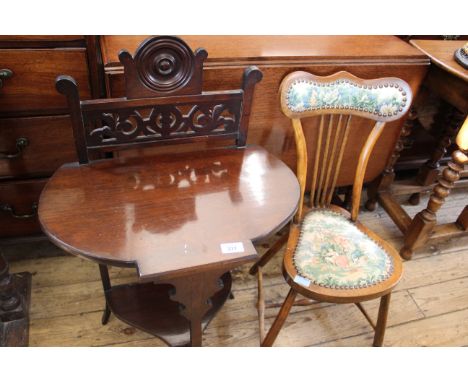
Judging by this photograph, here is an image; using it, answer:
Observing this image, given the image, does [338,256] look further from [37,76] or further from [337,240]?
[37,76]

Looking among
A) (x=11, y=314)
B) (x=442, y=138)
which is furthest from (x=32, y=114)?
(x=442, y=138)

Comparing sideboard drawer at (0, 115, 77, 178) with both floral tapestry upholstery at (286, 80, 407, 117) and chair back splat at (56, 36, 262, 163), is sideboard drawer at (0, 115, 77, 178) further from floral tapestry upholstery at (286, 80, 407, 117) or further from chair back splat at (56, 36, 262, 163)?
floral tapestry upholstery at (286, 80, 407, 117)

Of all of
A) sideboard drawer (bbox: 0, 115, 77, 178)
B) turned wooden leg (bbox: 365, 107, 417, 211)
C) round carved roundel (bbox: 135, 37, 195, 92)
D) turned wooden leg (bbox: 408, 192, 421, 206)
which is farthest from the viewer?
turned wooden leg (bbox: 408, 192, 421, 206)

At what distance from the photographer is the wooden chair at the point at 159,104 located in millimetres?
1098

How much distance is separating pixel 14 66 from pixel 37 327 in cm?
100

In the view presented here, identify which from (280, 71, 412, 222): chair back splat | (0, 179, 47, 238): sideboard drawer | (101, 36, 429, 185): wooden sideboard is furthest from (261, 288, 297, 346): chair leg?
(0, 179, 47, 238): sideboard drawer

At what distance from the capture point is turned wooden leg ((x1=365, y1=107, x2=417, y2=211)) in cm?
191

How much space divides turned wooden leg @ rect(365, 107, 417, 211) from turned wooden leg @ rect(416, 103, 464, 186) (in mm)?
169

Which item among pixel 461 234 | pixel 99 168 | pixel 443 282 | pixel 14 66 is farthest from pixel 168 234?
pixel 461 234

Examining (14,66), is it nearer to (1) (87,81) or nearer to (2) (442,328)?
(1) (87,81)

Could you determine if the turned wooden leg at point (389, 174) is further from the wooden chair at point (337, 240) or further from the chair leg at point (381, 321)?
the chair leg at point (381, 321)

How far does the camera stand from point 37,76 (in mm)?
1287

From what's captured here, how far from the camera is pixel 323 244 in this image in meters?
1.44

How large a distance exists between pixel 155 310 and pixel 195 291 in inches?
18.7
